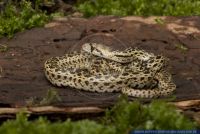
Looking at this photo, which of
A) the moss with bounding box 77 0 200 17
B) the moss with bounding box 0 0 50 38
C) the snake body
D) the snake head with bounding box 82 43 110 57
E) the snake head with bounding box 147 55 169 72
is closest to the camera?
the snake body

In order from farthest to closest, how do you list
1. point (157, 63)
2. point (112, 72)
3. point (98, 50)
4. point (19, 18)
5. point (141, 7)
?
point (141, 7) < point (19, 18) < point (98, 50) < point (157, 63) < point (112, 72)

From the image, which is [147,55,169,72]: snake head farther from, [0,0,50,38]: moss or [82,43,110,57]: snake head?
[0,0,50,38]: moss

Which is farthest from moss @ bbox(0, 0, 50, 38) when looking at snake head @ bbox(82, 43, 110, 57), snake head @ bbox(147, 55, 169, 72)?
snake head @ bbox(147, 55, 169, 72)

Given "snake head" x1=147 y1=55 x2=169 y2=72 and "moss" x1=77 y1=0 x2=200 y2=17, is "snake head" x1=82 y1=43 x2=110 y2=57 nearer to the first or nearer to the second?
"snake head" x1=147 y1=55 x2=169 y2=72

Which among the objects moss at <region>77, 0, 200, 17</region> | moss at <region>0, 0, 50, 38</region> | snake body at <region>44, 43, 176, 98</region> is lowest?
snake body at <region>44, 43, 176, 98</region>

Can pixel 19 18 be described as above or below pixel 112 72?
above

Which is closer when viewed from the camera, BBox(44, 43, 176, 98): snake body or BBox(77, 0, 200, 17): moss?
BBox(44, 43, 176, 98): snake body

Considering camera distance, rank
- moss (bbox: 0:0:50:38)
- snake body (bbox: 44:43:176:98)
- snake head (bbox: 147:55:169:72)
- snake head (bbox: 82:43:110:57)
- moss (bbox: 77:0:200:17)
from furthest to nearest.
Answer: moss (bbox: 77:0:200:17)
moss (bbox: 0:0:50:38)
snake head (bbox: 82:43:110:57)
snake head (bbox: 147:55:169:72)
snake body (bbox: 44:43:176:98)

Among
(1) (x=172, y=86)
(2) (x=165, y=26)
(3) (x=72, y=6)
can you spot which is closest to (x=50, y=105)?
(1) (x=172, y=86)

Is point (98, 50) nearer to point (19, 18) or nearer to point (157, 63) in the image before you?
point (157, 63)

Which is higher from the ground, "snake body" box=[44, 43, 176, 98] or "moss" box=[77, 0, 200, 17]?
"moss" box=[77, 0, 200, 17]

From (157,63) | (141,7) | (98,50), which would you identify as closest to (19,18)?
(98,50)
